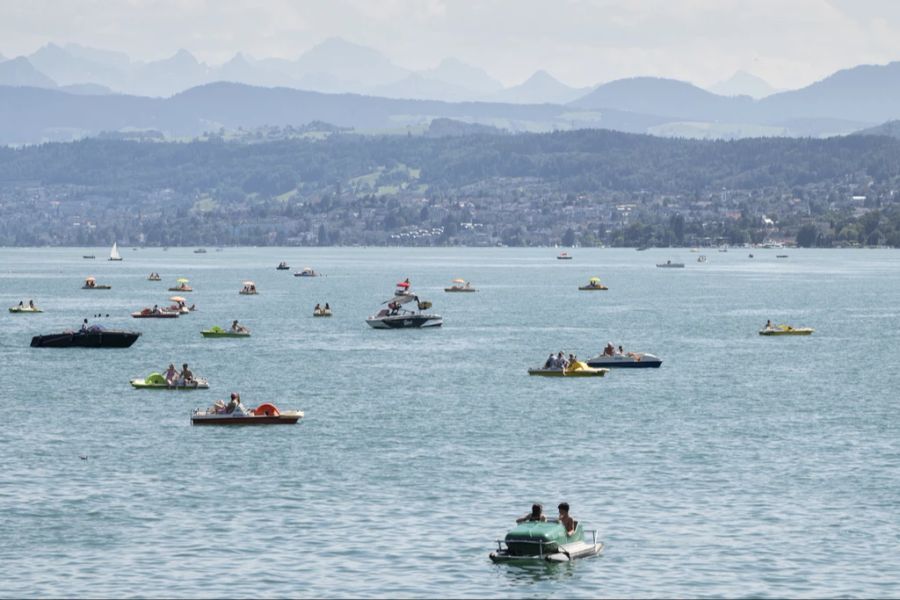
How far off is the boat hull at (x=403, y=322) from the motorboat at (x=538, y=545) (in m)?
127

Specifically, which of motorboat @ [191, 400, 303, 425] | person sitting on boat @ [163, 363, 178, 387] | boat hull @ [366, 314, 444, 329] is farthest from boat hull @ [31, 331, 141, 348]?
motorboat @ [191, 400, 303, 425]

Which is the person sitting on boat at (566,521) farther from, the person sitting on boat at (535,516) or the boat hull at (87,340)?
the boat hull at (87,340)

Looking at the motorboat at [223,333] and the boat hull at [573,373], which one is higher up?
the boat hull at [573,373]

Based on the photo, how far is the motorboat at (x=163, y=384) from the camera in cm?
11750

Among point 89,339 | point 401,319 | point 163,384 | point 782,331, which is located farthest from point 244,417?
point 782,331

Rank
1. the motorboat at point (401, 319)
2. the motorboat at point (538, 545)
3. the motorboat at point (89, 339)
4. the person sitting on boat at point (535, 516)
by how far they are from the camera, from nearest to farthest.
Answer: the motorboat at point (538, 545) < the person sitting on boat at point (535, 516) < the motorboat at point (89, 339) < the motorboat at point (401, 319)

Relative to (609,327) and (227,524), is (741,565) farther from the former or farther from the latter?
(609,327)

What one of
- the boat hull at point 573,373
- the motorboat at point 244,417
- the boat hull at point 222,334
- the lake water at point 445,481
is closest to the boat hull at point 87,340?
the boat hull at point 222,334

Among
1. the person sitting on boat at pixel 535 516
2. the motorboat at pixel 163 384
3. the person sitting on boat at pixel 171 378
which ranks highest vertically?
the person sitting on boat at pixel 535 516

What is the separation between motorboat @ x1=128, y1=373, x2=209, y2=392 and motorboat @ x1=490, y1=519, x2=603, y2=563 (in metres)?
60.6

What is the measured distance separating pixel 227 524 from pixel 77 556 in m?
7.16

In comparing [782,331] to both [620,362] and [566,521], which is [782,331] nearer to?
[620,362]

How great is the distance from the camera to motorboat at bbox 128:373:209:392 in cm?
11750

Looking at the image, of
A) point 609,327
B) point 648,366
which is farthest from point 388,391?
point 609,327
